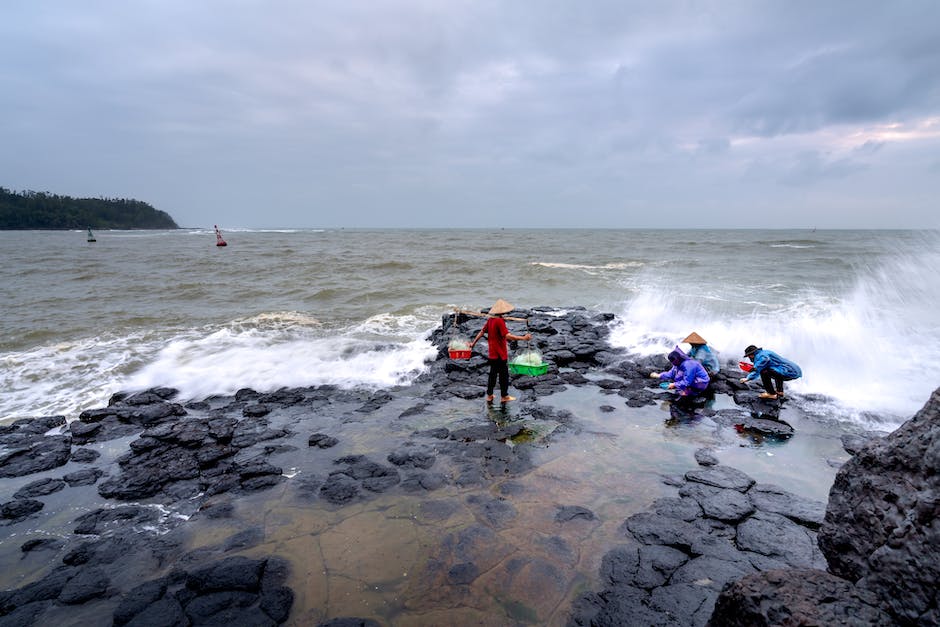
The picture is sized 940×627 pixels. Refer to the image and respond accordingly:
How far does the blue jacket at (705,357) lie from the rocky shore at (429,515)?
2.17 ft

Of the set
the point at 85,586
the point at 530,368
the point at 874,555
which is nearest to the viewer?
the point at 874,555

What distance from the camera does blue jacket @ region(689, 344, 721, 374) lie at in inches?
390

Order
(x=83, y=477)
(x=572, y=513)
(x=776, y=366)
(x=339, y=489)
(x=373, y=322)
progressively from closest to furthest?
(x=572, y=513) < (x=339, y=489) < (x=83, y=477) < (x=776, y=366) < (x=373, y=322)

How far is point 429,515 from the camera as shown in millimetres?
5430

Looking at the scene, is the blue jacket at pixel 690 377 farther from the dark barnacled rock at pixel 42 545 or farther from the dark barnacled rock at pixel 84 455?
the dark barnacled rock at pixel 84 455

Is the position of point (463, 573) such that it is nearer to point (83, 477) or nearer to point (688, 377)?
point (83, 477)

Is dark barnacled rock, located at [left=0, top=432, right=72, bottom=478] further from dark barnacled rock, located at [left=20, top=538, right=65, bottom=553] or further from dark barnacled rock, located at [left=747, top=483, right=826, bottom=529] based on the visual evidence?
dark barnacled rock, located at [left=747, top=483, right=826, bottom=529]

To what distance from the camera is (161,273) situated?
93.8ft

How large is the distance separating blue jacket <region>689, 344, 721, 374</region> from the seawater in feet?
5.25

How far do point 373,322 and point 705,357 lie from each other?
11303 millimetres

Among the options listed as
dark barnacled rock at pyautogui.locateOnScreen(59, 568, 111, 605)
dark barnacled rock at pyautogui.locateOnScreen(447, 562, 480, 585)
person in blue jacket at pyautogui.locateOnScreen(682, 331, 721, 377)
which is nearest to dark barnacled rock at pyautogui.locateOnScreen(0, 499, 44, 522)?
dark barnacled rock at pyautogui.locateOnScreen(59, 568, 111, 605)

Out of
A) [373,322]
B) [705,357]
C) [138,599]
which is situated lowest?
[138,599]

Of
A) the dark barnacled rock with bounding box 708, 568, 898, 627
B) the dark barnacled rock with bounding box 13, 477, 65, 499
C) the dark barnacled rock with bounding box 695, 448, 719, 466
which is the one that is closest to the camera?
the dark barnacled rock with bounding box 708, 568, 898, 627

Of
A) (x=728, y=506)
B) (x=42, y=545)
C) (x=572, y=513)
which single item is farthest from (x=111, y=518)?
(x=728, y=506)
